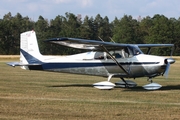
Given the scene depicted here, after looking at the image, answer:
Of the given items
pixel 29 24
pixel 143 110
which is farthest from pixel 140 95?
pixel 29 24

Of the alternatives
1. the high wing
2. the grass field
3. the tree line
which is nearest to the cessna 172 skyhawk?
the high wing

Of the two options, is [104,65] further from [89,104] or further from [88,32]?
[88,32]

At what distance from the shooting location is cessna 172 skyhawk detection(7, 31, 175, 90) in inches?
603

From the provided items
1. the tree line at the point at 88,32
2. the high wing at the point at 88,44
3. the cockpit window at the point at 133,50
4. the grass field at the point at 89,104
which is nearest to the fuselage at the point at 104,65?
the cockpit window at the point at 133,50

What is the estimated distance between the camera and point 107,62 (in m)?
16.1

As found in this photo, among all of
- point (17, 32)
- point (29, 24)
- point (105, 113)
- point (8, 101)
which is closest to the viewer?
point (105, 113)

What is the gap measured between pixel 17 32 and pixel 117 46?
9110 cm

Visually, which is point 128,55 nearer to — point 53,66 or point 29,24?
point 53,66

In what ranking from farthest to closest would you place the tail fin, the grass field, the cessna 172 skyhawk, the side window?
1. the tail fin
2. the side window
3. the cessna 172 skyhawk
4. the grass field

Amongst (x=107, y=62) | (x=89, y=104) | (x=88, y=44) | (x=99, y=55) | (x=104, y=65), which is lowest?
(x=89, y=104)

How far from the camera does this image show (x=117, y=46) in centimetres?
1570

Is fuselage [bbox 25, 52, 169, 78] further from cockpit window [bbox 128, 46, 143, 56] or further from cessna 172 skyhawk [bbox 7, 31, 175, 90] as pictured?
cockpit window [bbox 128, 46, 143, 56]

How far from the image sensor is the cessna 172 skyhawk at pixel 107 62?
1533cm

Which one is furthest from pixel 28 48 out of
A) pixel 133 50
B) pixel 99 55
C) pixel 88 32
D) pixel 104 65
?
pixel 88 32
